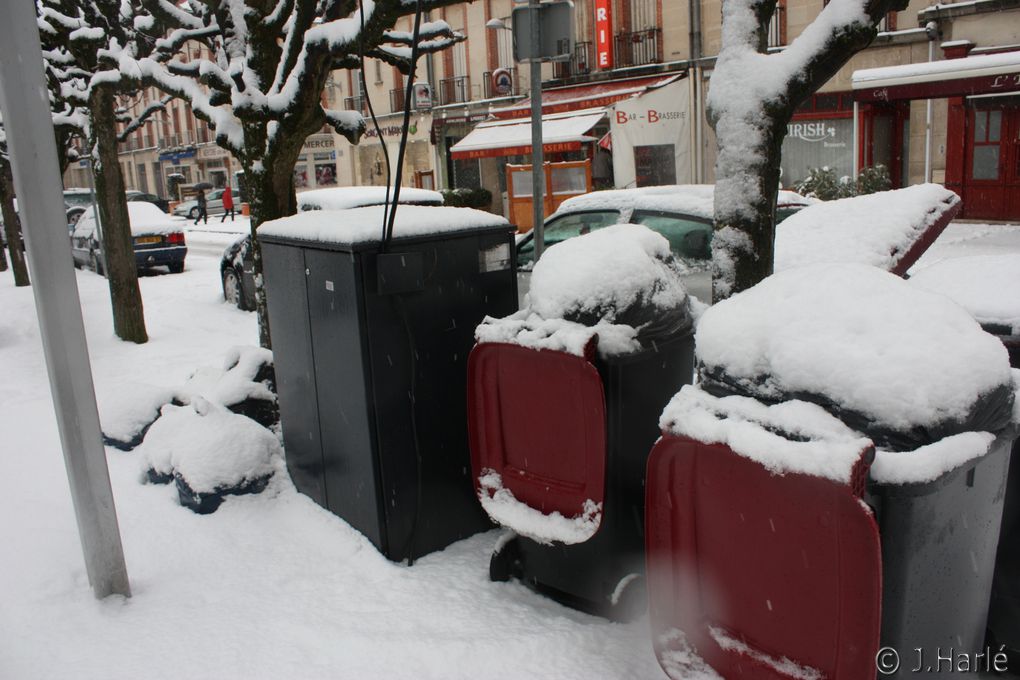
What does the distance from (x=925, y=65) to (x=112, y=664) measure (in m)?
18.3

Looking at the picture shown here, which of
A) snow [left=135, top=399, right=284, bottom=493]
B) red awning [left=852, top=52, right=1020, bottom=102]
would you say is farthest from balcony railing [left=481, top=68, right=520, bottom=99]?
snow [left=135, top=399, right=284, bottom=493]

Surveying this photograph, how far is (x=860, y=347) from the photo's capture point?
2104 mm

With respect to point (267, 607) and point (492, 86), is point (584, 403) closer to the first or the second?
point (267, 607)

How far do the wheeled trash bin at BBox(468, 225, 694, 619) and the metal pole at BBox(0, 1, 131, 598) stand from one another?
1.49m

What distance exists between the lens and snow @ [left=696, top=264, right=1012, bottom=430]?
6.62 ft

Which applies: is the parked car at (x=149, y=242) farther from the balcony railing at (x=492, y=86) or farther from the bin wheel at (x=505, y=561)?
the bin wheel at (x=505, y=561)

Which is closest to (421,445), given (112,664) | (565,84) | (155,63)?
(112,664)

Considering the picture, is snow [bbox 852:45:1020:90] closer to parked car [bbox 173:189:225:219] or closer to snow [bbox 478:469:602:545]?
snow [bbox 478:469:602:545]

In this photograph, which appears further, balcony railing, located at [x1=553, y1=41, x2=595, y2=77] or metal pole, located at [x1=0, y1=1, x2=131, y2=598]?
balcony railing, located at [x1=553, y1=41, x2=595, y2=77]

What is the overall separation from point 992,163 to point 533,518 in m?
18.6

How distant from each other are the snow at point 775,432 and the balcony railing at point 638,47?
24.2 meters

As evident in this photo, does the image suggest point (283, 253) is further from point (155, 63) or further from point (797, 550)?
point (155, 63)

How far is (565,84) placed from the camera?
2680 cm

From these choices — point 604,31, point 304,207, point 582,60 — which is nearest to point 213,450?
point 304,207
